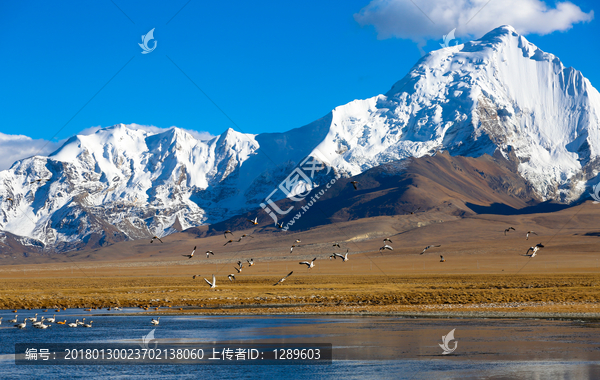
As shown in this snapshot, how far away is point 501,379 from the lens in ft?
79.4

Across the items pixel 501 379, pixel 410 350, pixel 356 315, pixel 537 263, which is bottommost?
pixel 501 379

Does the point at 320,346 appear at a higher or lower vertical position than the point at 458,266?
lower

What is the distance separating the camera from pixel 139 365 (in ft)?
95.4

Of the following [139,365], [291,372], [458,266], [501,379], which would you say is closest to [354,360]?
[291,372]

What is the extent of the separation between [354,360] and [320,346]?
436cm

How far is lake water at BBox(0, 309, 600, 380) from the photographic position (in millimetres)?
26266

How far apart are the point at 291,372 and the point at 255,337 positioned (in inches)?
383

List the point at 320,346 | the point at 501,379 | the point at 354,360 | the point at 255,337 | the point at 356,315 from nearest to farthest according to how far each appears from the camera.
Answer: the point at 501,379
the point at 354,360
the point at 320,346
the point at 255,337
the point at 356,315

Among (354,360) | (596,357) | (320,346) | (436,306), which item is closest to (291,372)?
(354,360)

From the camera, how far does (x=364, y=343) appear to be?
33750 millimetres

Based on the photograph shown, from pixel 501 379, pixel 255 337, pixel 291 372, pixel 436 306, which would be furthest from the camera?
pixel 436 306

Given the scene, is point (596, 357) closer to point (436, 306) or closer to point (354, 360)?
point (354, 360)

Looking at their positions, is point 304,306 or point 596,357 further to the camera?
point 304,306

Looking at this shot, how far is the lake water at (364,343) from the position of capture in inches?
→ 1034
